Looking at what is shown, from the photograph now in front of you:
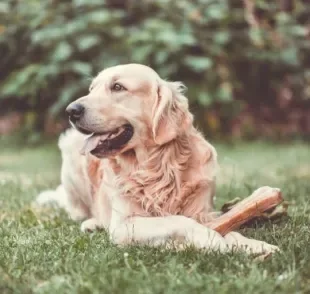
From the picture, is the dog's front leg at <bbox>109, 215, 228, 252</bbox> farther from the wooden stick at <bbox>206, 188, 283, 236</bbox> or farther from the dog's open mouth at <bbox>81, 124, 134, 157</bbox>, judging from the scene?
the dog's open mouth at <bbox>81, 124, 134, 157</bbox>

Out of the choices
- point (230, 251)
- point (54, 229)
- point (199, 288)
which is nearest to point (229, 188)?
point (54, 229)

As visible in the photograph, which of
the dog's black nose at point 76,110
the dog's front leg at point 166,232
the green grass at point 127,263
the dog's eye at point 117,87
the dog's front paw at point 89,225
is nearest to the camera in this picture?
the green grass at point 127,263

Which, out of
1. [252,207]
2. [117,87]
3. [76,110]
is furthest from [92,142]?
[252,207]

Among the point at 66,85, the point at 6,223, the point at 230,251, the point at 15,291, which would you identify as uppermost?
the point at 15,291

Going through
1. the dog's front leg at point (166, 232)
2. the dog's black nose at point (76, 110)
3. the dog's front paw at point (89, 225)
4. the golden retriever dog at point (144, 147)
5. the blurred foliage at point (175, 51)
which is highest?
the dog's black nose at point (76, 110)

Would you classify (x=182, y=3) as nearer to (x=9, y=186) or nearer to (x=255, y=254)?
(x=9, y=186)

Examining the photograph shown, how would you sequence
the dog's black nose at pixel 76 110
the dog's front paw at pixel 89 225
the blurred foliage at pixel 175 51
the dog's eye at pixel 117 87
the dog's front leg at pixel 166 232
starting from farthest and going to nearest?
the blurred foliage at pixel 175 51, the dog's front paw at pixel 89 225, the dog's eye at pixel 117 87, the dog's black nose at pixel 76 110, the dog's front leg at pixel 166 232

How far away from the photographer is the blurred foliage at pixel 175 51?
9.74 meters

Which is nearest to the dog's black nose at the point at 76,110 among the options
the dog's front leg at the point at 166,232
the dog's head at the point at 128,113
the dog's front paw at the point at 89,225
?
the dog's head at the point at 128,113

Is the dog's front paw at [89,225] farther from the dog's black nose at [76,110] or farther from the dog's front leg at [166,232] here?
the dog's black nose at [76,110]

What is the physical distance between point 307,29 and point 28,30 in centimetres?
423

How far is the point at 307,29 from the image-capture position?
35.9 feet

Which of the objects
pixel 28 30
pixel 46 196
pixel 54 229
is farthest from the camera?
pixel 28 30

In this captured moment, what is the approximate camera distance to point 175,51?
9648 millimetres
